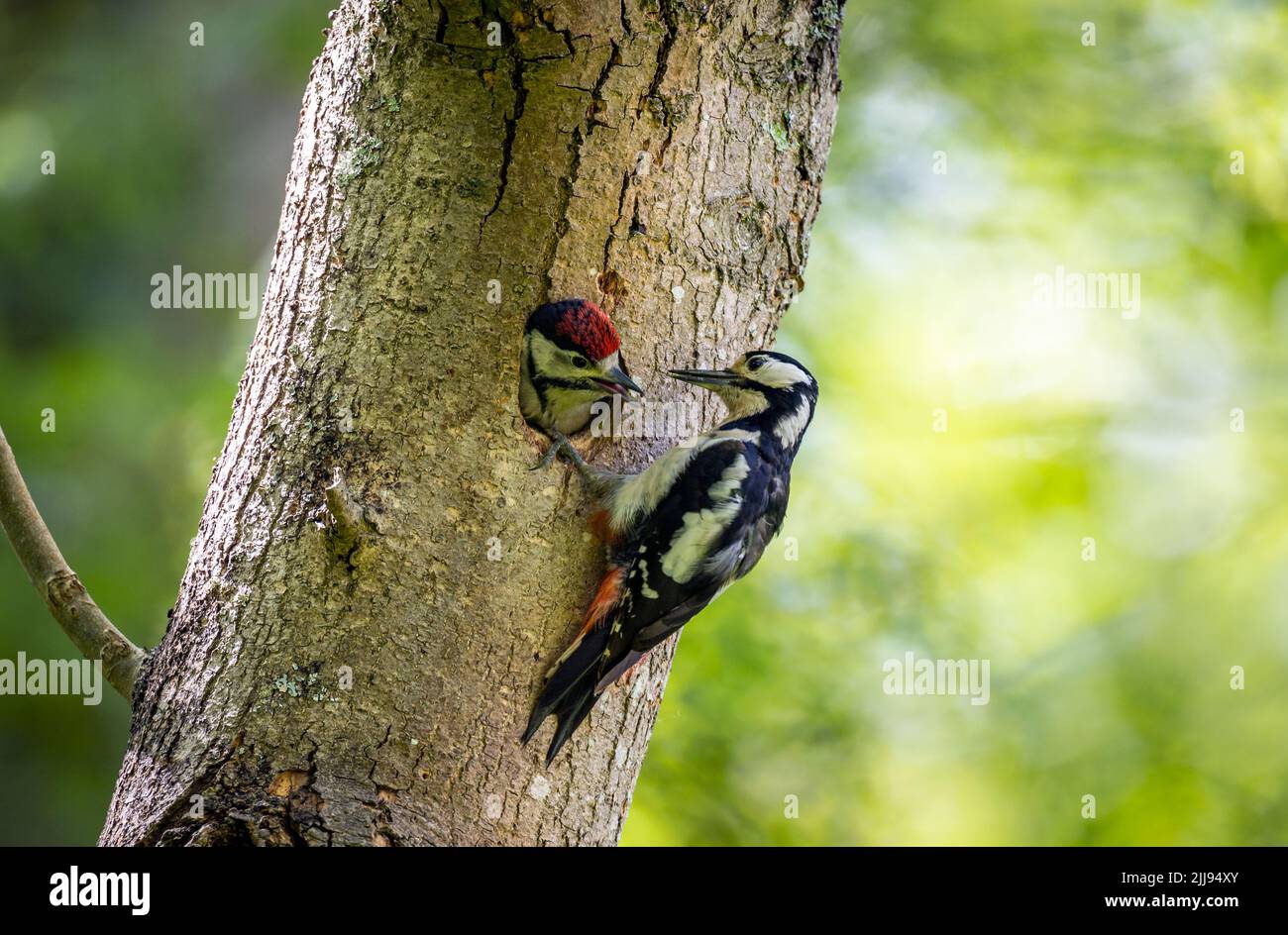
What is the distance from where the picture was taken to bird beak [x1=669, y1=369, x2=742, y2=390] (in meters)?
2.78

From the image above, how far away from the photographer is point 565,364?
2.62 metres

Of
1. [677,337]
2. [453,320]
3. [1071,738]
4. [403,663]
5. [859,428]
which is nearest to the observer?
[403,663]

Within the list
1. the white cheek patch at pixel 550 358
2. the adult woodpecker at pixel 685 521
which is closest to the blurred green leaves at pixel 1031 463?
the adult woodpecker at pixel 685 521

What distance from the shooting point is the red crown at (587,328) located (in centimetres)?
258

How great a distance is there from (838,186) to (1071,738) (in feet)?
9.70

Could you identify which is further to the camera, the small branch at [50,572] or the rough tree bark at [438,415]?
the small branch at [50,572]

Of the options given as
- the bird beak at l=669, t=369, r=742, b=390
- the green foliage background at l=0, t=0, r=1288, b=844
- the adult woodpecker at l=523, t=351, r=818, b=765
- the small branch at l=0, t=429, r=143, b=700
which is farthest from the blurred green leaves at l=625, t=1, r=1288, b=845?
the small branch at l=0, t=429, r=143, b=700

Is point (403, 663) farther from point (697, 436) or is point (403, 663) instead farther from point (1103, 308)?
point (1103, 308)

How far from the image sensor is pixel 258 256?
5875 mm

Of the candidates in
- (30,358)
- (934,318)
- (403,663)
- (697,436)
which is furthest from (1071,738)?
(30,358)

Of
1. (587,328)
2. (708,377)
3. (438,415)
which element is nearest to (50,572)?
(438,415)

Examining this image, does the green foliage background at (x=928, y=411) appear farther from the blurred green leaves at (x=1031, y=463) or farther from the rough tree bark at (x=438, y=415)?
the rough tree bark at (x=438, y=415)

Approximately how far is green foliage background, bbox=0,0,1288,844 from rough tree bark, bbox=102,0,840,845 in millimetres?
2380
